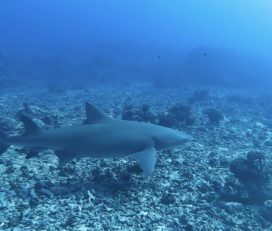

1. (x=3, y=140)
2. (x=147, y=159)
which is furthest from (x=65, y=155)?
(x=147, y=159)

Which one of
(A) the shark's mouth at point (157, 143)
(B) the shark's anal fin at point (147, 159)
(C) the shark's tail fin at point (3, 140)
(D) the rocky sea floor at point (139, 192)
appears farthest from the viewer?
(A) the shark's mouth at point (157, 143)

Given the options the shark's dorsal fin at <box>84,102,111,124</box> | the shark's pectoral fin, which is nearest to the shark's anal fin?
the shark's dorsal fin at <box>84,102,111,124</box>

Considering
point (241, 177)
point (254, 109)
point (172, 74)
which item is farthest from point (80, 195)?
point (172, 74)

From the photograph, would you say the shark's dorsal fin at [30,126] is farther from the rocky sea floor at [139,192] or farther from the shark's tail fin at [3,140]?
the rocky sea floor at [139,192]

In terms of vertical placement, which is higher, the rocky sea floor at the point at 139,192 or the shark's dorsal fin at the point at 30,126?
the shark's dorsal fin at the point at 30,126

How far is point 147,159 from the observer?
7.64 m

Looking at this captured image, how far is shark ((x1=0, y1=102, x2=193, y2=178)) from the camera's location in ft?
25.4

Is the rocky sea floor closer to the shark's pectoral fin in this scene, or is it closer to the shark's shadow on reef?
the shark's shadow on reef

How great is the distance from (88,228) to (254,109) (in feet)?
61.9

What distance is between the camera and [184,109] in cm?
1680

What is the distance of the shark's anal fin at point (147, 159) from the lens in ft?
23.9

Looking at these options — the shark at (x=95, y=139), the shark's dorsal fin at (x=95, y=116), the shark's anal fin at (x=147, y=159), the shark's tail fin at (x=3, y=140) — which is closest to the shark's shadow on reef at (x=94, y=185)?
the shark at (x=95, y=139)

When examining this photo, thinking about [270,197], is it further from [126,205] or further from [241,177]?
[126,205]

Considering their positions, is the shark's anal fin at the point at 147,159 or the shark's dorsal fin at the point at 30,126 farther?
the shark's dorsal fin at the point at 30,126
